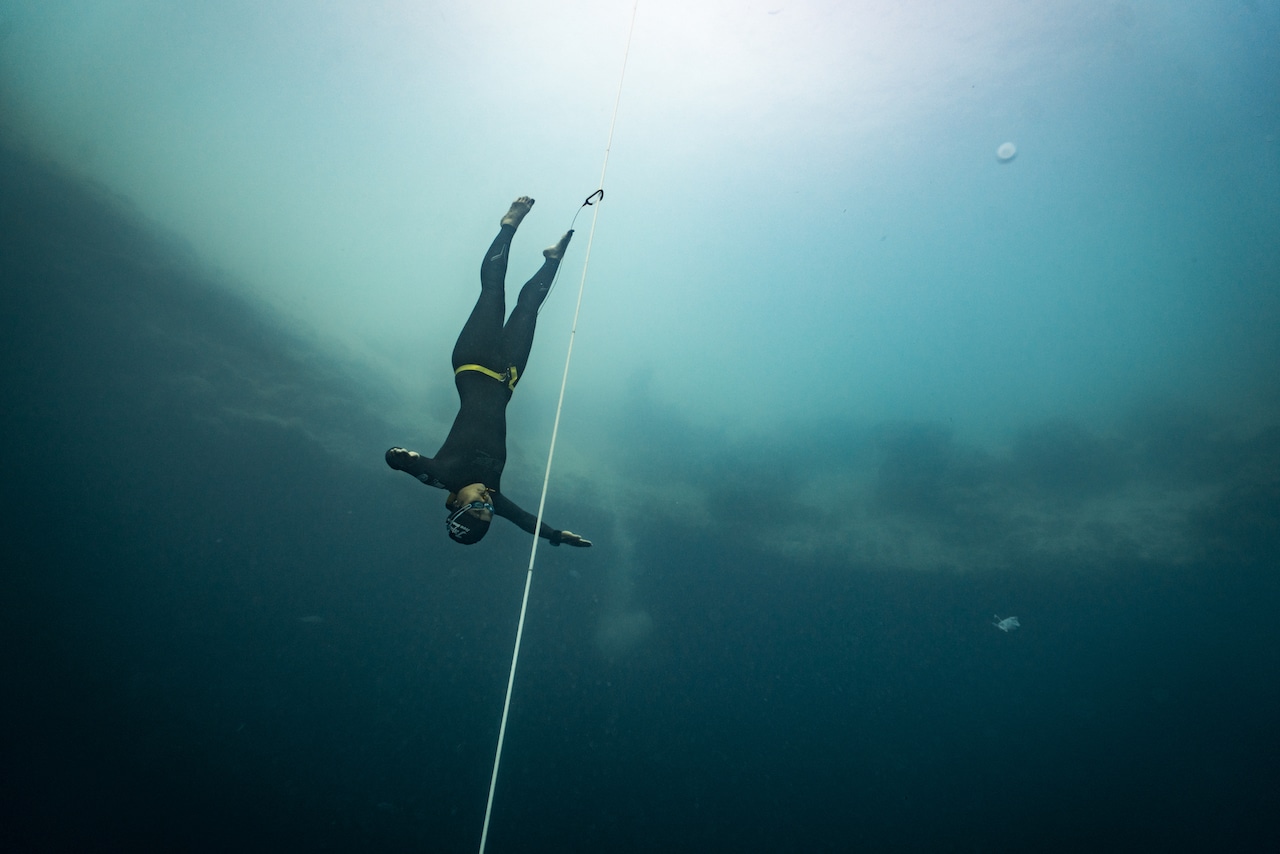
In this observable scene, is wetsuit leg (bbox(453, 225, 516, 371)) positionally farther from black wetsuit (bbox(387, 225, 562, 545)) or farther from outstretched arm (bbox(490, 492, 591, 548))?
outstretched arm (bbox(490, 492, 591, 548))

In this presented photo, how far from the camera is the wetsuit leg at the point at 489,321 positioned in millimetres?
3664

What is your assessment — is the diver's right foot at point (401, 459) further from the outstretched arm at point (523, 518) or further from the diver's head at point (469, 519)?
the outstretched arm at point (523, 518)

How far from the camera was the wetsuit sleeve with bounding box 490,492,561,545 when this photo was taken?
3691 millimetres

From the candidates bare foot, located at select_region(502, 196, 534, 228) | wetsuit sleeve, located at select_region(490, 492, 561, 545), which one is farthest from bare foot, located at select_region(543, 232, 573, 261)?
wetsuit sleeve, located at select_region(490, 492, 561, 545)

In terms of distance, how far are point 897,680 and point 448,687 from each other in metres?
13.4

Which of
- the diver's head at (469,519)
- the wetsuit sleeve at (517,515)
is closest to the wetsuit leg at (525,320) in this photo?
the wetsuit sleeve at (517,515)

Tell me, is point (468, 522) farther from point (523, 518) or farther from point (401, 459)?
point (523, 518)

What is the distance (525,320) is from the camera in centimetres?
407

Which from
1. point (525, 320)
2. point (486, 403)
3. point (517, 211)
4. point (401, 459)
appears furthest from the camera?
point (517, 211)

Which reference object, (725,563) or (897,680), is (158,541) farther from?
(897,680)

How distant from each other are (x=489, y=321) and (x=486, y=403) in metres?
0.72

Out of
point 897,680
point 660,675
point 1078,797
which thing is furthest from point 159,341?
point 1078,797

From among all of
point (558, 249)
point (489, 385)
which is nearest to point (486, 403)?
point (489, 385)

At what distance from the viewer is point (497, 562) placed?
13.5 m
